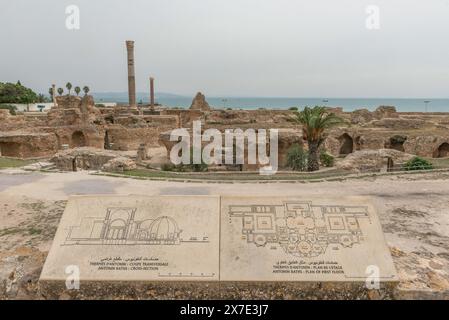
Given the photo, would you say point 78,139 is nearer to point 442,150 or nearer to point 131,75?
point 131,75

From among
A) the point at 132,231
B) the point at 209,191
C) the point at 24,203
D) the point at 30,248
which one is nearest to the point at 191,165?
the point at 209,191

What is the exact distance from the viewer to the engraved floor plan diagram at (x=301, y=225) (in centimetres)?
520

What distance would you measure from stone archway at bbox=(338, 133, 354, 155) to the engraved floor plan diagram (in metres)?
24.7

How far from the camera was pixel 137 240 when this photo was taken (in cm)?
524

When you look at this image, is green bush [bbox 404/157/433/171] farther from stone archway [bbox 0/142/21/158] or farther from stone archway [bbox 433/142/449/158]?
stone archway [bbox 0/142/21/158]

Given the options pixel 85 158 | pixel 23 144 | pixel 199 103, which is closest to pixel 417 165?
pixel 85 158

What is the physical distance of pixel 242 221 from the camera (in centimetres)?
547

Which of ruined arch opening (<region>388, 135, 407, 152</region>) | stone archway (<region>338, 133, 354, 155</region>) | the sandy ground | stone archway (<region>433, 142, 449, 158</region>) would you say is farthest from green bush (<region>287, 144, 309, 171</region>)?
stone archway (<region>433, 142, 449, 158</region>)

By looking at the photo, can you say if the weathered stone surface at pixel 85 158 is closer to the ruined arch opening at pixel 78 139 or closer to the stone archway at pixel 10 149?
the stone archway at pixel 10 149

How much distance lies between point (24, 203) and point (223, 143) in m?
12.2

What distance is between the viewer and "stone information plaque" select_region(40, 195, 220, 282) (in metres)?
4.95

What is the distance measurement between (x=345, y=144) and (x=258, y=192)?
67.2ft

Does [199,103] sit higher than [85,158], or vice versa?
[199,103]
